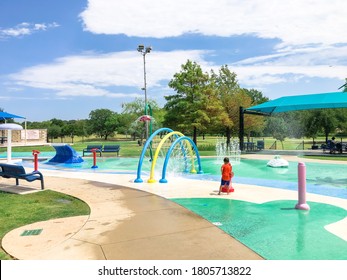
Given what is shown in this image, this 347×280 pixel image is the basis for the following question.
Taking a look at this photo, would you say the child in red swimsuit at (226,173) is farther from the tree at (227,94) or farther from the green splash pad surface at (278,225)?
the tree at (227,94)

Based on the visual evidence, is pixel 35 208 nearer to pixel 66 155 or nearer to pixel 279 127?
pixel 66 155

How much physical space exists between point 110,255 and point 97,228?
1.55 m

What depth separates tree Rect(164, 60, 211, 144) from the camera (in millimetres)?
32625

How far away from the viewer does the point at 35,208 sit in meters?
8.27

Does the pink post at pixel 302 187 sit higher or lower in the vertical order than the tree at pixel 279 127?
lower

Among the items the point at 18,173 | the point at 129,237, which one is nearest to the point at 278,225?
the point at 129,237

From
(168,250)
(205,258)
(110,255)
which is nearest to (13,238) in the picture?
(110,255)

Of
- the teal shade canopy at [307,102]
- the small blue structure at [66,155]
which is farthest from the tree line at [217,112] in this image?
the small blue structure at [66,155]

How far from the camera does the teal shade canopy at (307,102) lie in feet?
85.0

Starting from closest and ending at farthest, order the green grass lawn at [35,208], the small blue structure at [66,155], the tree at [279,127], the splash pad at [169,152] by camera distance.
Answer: the green grass lawn at [35,208], the splash pad at [169,152], the small blue structure at [66,155], the tree at [279,127]

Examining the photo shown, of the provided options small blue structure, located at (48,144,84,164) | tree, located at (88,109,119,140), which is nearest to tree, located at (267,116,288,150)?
tree, located at (88,109,119,140)

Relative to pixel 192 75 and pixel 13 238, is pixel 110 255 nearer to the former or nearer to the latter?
pixel 13 238

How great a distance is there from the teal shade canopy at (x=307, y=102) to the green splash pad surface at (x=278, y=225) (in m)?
19.5

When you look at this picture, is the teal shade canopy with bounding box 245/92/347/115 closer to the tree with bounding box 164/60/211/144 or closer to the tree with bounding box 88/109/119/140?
the tree with bounding box 164/60/211/144
